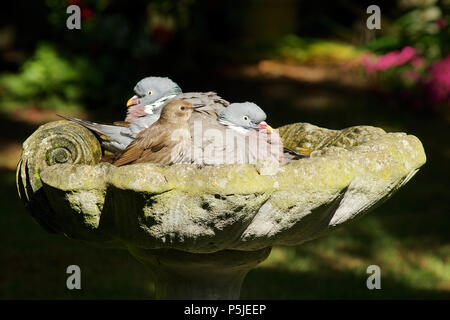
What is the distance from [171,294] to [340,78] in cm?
780

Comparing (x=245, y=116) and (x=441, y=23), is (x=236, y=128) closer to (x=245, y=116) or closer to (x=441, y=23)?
(x=245, y=116)

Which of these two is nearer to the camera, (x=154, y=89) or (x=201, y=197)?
(x=201, y=197)

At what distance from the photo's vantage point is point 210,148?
9.93 feet

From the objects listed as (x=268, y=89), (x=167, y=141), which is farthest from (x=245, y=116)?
(x=268, y=89)

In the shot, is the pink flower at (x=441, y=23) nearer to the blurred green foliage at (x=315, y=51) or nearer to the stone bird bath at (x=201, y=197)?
the blurred green foliage at (x=315, y=51)

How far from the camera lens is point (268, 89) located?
10555 millimetres

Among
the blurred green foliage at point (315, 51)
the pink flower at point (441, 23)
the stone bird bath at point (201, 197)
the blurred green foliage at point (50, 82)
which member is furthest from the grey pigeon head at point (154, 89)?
the blurred green foliage at point (315, 51)

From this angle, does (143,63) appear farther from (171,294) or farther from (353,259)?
(171,294)

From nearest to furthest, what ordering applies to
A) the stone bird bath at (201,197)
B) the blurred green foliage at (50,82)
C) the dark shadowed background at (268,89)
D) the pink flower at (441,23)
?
the stone bird bath at (201,197)
the dark shadowed background at (268,89)
the pink flower at (441,23)
the blurred green foliage at (50,82)

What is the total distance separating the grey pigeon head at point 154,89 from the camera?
11.4ft

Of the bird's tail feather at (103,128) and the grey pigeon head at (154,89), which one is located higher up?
the grey pigeon head at (154,89)

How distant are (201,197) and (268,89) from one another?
801 cm

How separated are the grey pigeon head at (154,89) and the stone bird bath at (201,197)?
13.5 inches

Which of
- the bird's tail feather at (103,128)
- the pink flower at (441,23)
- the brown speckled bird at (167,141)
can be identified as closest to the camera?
the brown speckled bird at (167,141)
